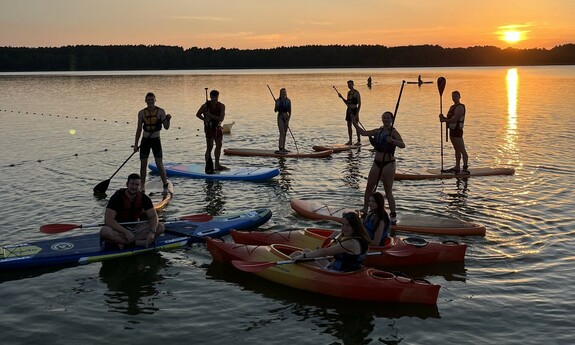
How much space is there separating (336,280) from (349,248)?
0.58 meters

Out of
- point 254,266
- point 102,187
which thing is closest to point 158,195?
point 102,187

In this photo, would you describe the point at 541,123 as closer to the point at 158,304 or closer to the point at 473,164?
the point at 473,164

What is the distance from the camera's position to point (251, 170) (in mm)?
17109

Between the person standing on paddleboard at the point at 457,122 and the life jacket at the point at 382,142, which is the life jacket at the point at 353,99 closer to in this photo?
the person standing on paddleboard at the point at 457,122

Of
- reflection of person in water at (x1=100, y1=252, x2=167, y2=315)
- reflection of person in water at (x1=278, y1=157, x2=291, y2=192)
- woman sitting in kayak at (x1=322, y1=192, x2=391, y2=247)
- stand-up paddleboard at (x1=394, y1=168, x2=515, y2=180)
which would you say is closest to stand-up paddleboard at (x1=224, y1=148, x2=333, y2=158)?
reflection of person in water at (x1=278, y1=157, x2=291, y2=192)

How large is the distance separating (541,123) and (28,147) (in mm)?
25892

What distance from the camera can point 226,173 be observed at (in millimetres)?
16969

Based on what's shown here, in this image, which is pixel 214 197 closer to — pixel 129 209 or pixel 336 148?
pixel 129 209

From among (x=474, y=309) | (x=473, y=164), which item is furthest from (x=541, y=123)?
(x=474, y=309)

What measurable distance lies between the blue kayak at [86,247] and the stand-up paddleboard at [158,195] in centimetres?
238

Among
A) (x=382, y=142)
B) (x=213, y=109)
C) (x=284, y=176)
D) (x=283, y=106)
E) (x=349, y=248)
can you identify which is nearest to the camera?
(x=349, y=248)

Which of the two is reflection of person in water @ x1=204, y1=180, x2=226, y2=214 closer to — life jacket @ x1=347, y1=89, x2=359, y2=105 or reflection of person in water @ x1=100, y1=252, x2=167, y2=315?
reflection of person in water @ x1=100, y1=252, x2=167, y2=315

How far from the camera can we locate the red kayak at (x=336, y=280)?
8.16 m

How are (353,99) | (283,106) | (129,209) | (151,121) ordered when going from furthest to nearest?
(353,99) < (283,106) < (151,121) < (129,209)
